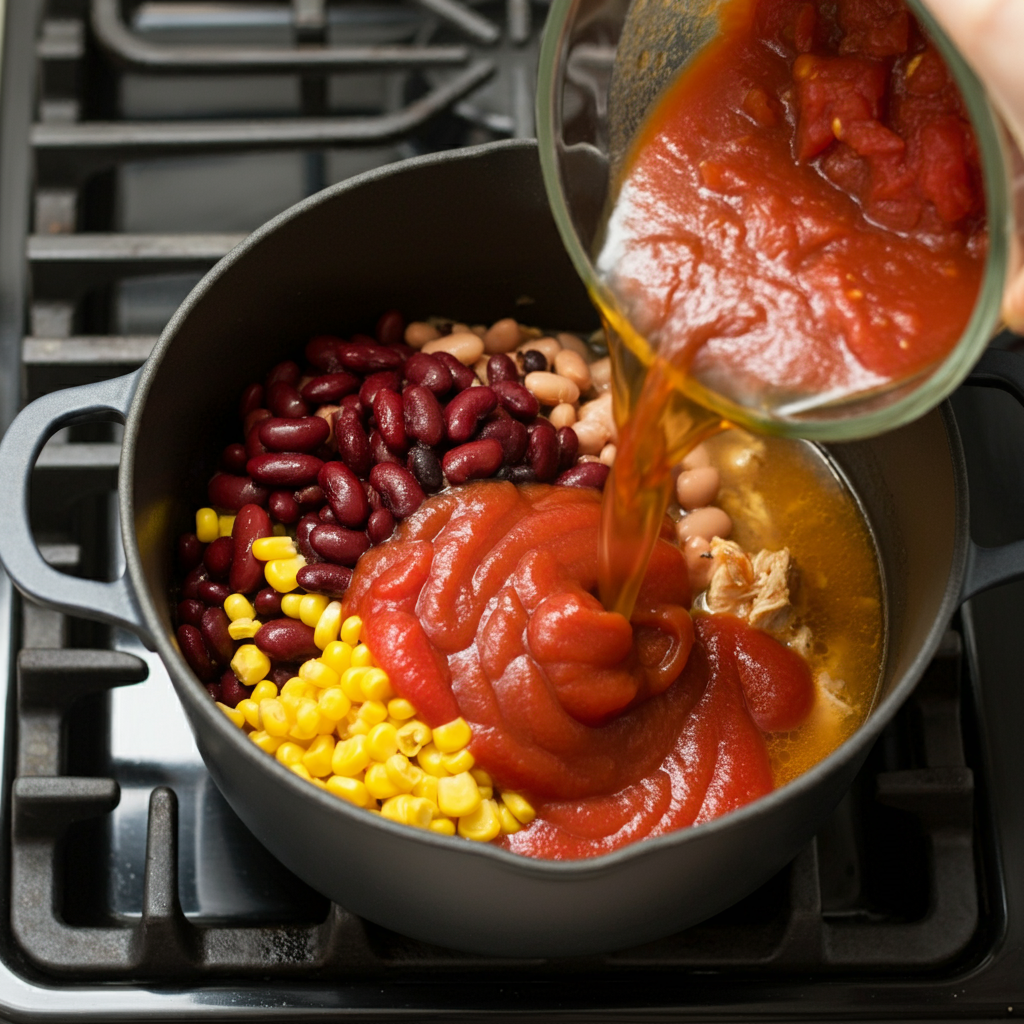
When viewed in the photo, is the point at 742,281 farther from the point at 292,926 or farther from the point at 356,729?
the point at 292,926

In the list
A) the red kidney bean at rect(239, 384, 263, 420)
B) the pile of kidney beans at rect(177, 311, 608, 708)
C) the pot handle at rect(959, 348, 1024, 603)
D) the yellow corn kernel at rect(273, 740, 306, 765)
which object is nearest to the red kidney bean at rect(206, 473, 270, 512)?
the pile of kidney beans at rect(177, 311, 608, 708)

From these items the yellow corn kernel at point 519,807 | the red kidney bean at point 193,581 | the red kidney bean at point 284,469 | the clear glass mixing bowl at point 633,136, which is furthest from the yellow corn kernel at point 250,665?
the clear glass mixing bowl at point 633,136

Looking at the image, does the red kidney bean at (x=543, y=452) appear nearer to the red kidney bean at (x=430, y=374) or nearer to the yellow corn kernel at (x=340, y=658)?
the red kidney bean at (x=430, y=374)

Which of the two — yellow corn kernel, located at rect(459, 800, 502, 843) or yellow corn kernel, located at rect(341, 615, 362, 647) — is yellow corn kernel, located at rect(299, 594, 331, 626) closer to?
yellow corn kernel, located at rect(341, 615, 362, 647)

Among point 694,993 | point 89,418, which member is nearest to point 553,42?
point 89,418

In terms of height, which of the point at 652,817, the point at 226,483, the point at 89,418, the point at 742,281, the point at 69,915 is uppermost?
the point at 742,281

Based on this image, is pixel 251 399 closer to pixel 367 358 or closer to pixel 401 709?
pixel 367 358
